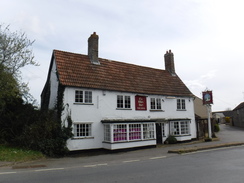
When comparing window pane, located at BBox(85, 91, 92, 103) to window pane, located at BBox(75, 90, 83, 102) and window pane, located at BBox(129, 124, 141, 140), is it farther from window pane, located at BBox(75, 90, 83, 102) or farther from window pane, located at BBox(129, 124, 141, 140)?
window pane, located at BBox(129, 124, 141, 140)

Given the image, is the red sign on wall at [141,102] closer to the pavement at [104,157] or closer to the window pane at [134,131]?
the window pane at [134,131]

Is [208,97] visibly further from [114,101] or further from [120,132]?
[120,132]

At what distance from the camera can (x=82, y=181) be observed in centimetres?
733

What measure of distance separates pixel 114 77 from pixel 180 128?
9.11 m

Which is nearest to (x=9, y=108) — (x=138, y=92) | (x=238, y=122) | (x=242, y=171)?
(x=138, y=92)

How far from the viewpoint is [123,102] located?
1959 centimetres

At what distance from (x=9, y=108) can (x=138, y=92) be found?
469 inches

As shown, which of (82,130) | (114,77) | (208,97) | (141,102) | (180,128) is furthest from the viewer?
(208,97)

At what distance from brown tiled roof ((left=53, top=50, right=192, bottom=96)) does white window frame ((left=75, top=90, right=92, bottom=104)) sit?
0.56 meters

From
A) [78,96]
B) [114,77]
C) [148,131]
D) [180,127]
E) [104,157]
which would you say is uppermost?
[114,77]

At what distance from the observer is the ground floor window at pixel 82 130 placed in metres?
16.7

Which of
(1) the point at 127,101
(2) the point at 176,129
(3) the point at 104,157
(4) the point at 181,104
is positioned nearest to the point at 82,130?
(3) the point at 104,157

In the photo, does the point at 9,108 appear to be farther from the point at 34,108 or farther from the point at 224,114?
the point at 224,114

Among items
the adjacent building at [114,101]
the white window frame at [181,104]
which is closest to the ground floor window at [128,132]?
the adjacent building at [114,101]
